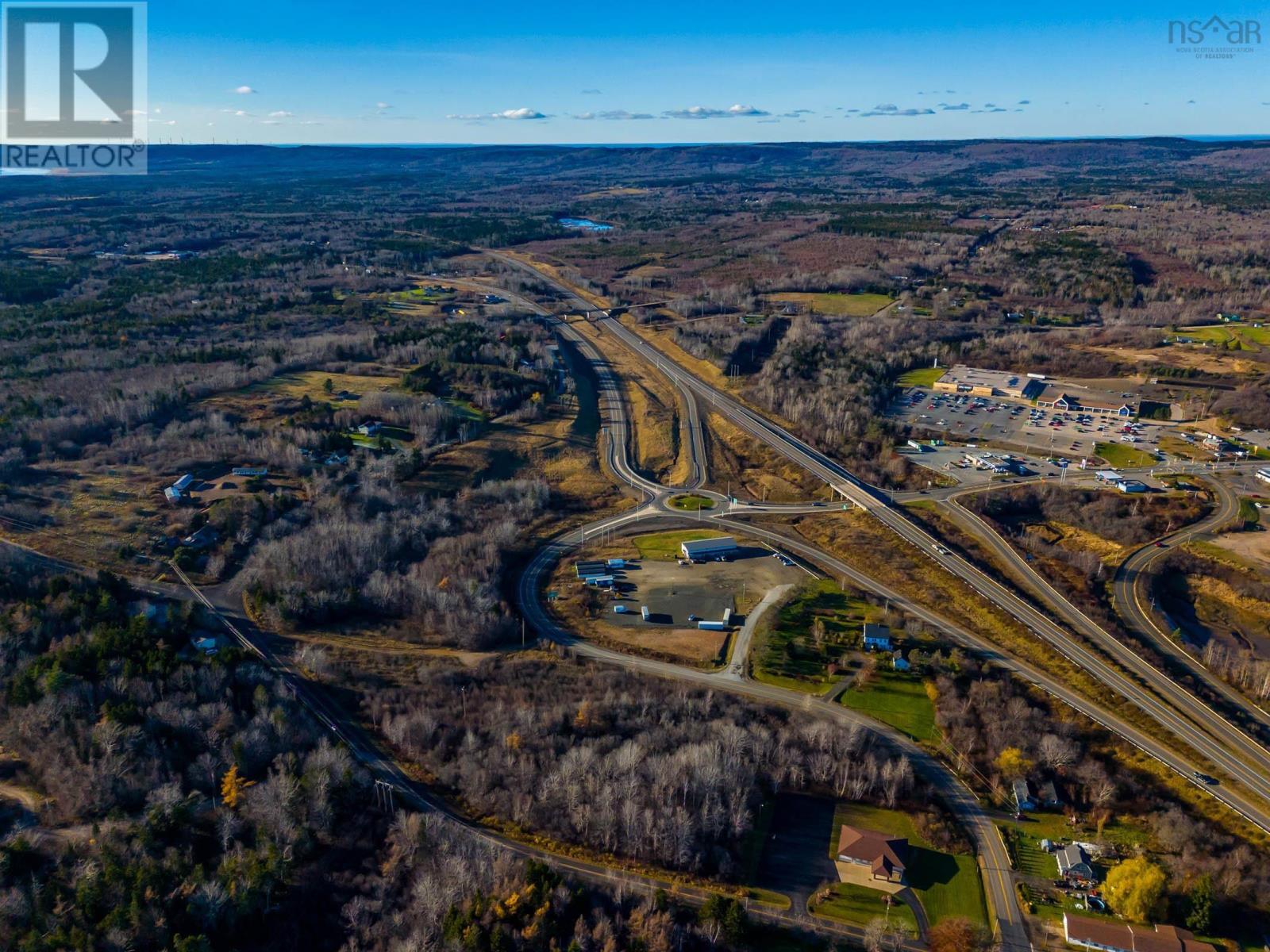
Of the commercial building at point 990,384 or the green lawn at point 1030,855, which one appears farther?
the commercial building at point 990,384

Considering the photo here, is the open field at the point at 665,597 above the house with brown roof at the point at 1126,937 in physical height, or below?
above

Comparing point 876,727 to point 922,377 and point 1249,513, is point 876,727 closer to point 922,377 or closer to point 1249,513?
point 1249,513

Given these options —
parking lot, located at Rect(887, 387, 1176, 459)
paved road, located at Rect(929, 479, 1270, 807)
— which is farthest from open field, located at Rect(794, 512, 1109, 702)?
parking lot, located at Rect(887, 387, 1176, 459)

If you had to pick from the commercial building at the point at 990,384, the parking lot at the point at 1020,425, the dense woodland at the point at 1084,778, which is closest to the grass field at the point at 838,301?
the commercial building at the point at 990,384

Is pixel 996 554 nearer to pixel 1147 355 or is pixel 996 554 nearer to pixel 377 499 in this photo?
pixel 377 499

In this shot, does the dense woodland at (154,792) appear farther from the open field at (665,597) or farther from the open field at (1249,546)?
the open field at (1249,546)

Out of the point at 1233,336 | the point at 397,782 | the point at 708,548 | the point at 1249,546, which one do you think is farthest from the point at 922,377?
the point at 397,782
